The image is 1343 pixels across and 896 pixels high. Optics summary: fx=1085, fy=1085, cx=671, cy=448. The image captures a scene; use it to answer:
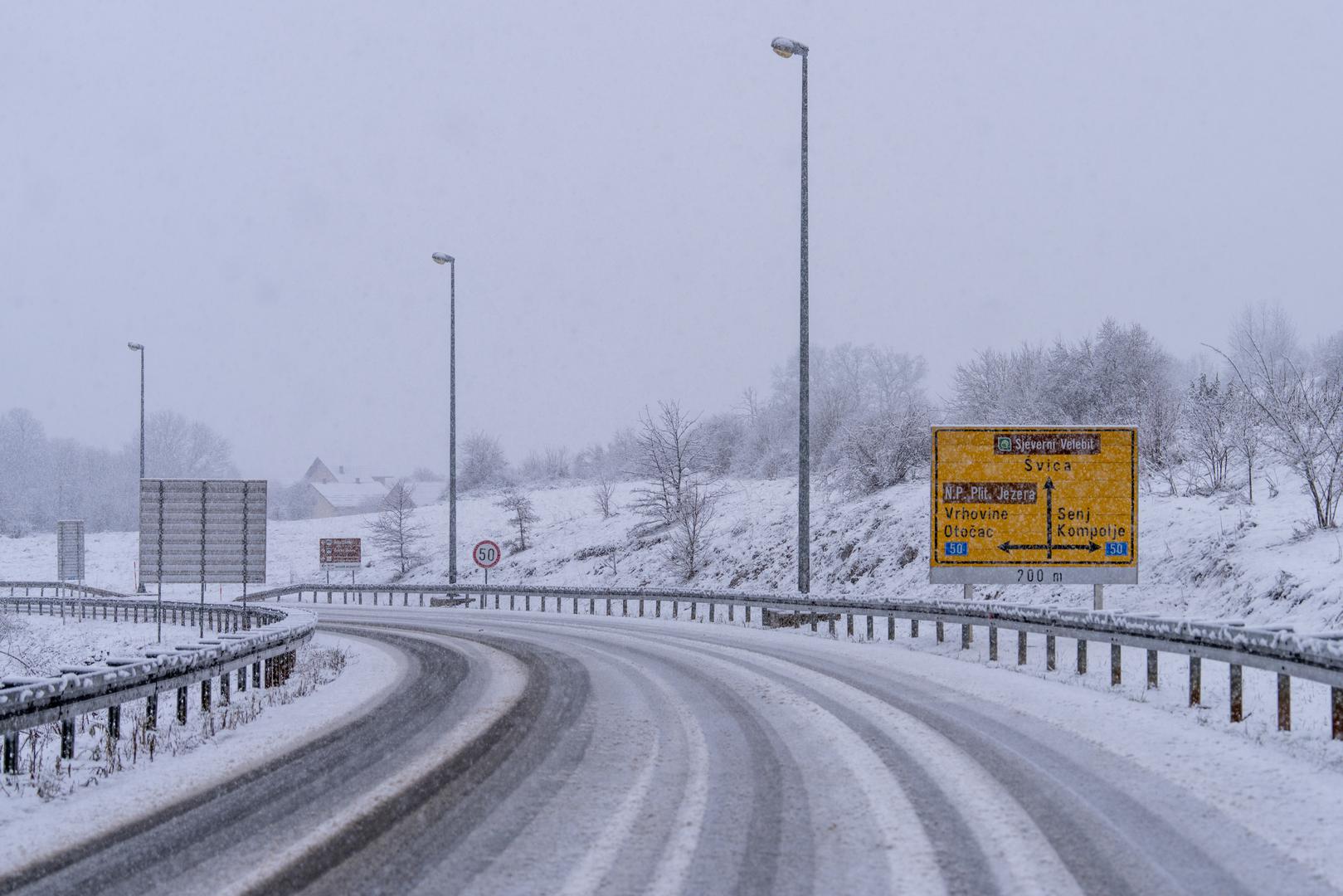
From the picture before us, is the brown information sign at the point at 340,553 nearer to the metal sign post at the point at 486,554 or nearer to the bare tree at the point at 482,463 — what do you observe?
the metal sign post at the point at 486,554

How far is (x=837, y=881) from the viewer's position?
4.75 meters

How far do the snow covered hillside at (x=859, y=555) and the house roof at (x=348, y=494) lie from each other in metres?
42.1

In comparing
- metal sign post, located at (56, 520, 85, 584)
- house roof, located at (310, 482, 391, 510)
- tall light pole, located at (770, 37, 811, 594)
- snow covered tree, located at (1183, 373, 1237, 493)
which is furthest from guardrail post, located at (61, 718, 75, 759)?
house roof, located at (310, 482, 391, 510)

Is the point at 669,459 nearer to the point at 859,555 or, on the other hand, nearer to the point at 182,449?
the point at 859,555

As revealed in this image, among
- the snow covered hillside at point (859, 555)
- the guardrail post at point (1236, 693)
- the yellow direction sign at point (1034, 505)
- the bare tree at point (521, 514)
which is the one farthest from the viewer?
the bare tree at point (521, 514)

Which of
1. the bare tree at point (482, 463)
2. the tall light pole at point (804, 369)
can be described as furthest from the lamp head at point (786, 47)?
the bare tree at point (482, 463)

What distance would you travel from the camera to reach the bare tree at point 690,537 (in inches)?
1442

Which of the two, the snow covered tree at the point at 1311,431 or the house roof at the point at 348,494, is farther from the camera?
the house roof at the point at 348,494

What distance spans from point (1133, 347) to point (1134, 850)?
39.6 metres

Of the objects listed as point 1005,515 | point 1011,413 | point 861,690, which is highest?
point 1011,413

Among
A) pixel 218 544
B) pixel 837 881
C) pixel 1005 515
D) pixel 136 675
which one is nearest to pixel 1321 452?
pixel 1005 515

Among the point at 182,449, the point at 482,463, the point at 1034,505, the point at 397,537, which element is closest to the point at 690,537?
the point at 1034,505

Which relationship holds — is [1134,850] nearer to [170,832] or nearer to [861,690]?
[170,832]

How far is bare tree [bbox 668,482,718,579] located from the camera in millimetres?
36625
